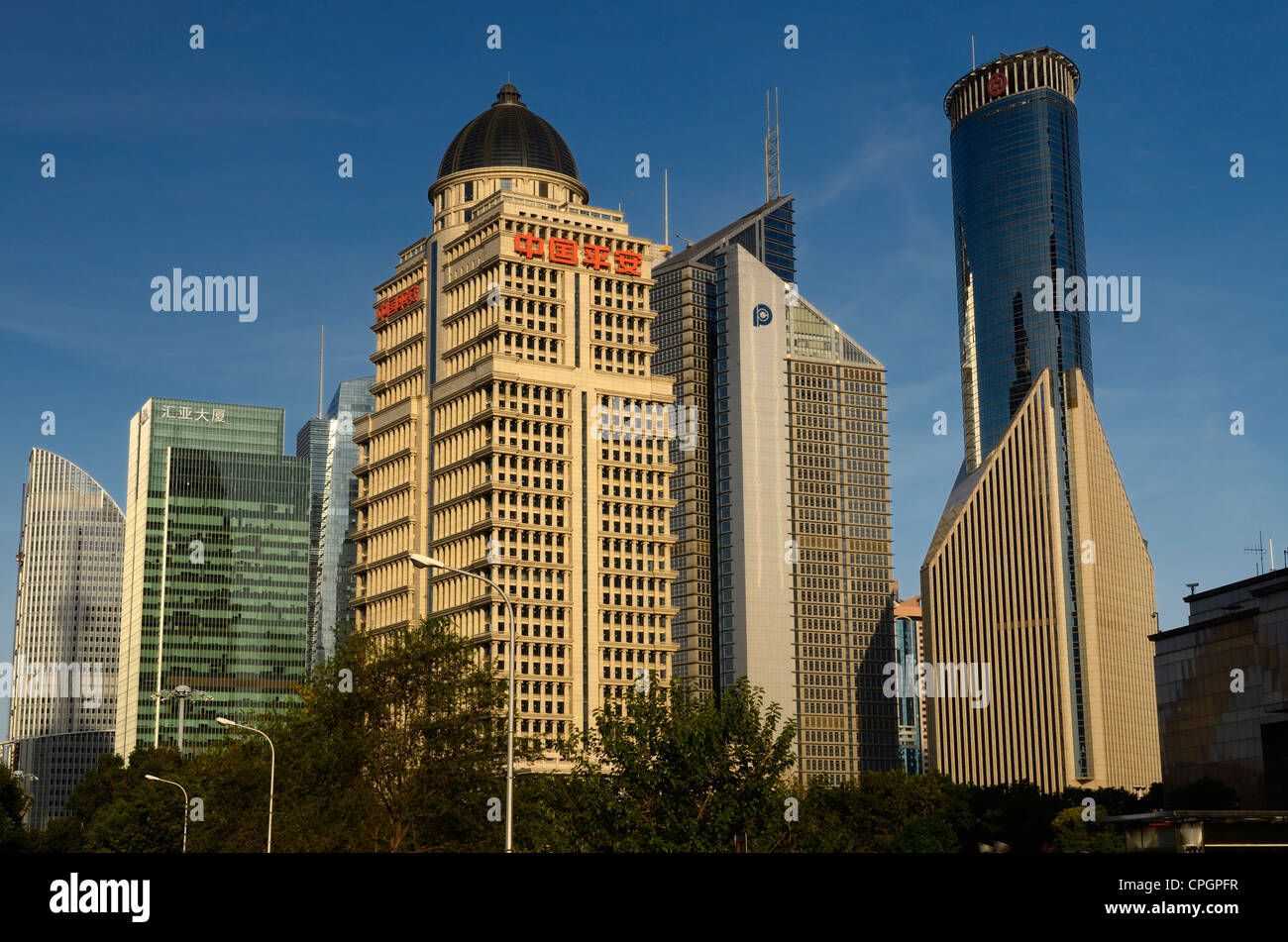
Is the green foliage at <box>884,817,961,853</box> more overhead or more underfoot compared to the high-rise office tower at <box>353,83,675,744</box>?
more underfoot

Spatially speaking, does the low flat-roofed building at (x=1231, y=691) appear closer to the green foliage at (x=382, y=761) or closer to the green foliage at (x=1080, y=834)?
the green foliage at (x=1080, y=834)

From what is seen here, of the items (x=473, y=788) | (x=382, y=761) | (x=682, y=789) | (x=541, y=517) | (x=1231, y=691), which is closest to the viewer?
(x=682, y=789)

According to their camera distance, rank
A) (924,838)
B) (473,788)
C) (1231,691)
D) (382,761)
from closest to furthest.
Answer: (382,761), (473,788), (924,838), (1231,691)

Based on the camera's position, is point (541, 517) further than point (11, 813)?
Yes

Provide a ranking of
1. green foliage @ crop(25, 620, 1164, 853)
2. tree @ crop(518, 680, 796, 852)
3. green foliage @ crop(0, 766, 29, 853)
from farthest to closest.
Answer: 1. green foliage @ crop(0, 766, 29, 853)
2. green foliage @ crop(25, 620, 1164, 853)
3. tree @ crop(518, 680, 796, 852)

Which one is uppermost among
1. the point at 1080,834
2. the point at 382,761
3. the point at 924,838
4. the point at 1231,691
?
the point at 1231,691

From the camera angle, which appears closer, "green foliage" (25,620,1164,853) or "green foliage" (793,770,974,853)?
"green foliage" (25,620,1164,853)

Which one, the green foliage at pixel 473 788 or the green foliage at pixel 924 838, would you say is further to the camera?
the green foliage at pixel 924 838

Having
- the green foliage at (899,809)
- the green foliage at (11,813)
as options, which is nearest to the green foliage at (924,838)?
the green foliage at (899,809)

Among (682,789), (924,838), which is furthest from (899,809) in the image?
(682,789)

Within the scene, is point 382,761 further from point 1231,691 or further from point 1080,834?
point 1231,691

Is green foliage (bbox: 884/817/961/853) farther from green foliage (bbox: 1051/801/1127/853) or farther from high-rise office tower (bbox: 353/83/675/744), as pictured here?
high-rise office tower (bbox: 353/83/675/744)

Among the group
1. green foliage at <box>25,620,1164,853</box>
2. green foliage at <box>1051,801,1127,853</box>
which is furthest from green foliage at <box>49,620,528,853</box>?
green foliage at <box>1051,801,1127,853</box>
